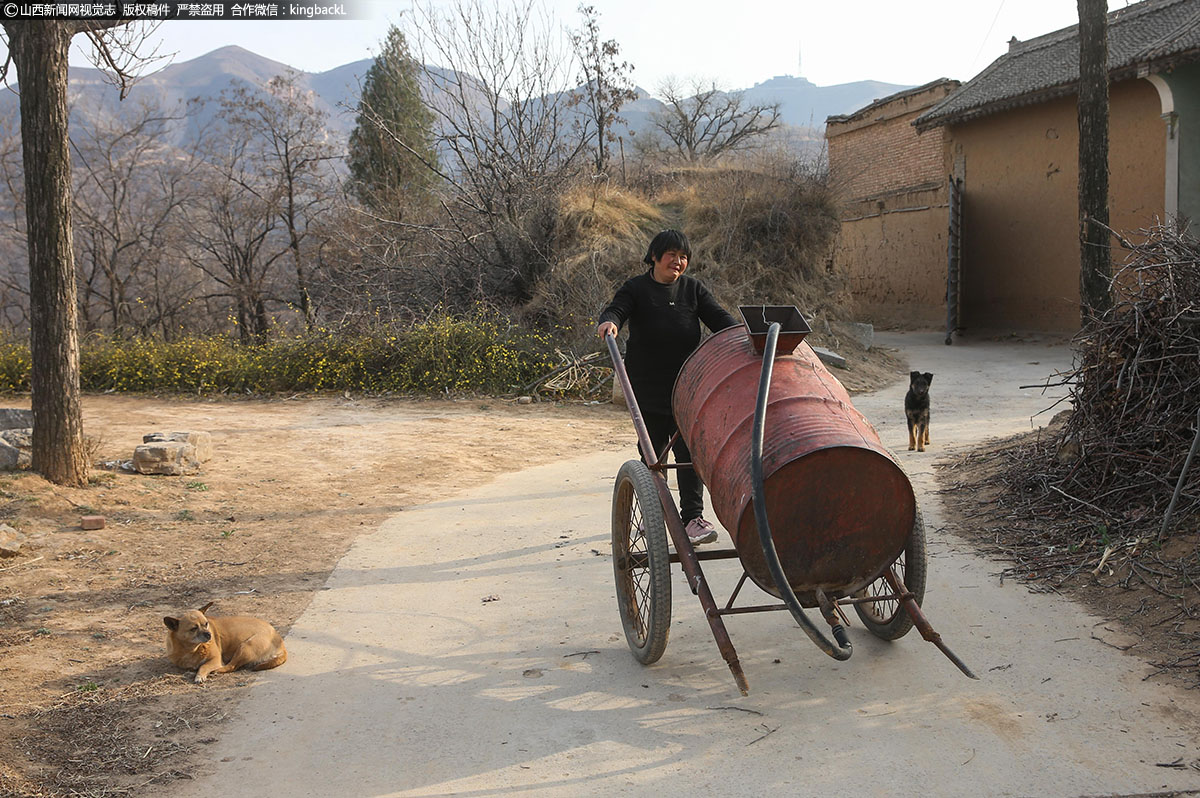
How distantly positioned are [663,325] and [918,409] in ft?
13.5

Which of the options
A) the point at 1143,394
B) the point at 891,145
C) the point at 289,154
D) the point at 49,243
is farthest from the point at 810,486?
the point at 289,154

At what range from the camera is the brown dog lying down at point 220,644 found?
12.0 feet

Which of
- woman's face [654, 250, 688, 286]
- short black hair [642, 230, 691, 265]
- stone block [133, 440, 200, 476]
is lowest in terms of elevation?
stone block [133, 440, 200, 476]

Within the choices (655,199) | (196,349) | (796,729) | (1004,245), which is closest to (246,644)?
(796,729)

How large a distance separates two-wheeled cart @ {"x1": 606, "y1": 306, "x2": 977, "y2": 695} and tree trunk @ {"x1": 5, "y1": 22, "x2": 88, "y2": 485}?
5.09m

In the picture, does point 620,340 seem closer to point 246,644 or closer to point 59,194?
point 59,194

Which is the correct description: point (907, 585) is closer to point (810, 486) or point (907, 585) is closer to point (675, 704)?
point (810, 486)

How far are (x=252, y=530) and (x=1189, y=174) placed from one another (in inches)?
559

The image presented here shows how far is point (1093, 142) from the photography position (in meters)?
7.96

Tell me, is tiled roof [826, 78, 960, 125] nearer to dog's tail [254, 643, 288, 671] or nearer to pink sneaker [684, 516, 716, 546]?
pink sneaker [684, 516, 716, 546]

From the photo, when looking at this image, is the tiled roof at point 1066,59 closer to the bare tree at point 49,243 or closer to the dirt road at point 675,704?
the dirt road at point 675,704

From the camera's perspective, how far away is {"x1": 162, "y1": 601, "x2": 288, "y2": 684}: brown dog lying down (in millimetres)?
3648

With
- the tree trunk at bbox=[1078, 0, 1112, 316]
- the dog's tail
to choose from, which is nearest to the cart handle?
the dog's tail

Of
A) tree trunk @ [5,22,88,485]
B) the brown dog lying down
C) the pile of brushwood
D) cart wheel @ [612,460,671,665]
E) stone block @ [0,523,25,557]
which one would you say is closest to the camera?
cart wheel @ [612,460,671,665]
